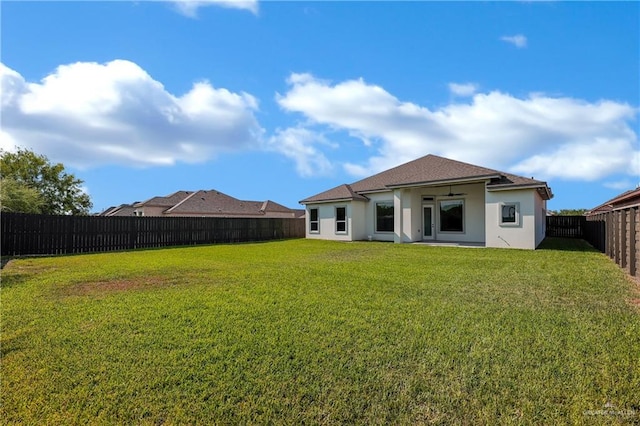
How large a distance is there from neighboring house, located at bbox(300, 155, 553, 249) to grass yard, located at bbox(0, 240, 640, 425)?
8.71 meters

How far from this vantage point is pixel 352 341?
3.51 meters

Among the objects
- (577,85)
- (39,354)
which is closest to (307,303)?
(39,354)

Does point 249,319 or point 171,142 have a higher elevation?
point 171,142

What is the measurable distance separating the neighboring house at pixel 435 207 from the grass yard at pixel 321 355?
8.71m

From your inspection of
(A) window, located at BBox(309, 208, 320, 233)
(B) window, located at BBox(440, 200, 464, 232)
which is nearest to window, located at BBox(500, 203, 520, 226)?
(B) window, located at BBox(440, 200, 464, 232)

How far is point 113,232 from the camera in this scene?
15562 mm

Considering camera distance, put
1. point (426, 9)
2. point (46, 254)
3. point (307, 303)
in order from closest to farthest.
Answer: point (307, 303), point (426, 9), point (46, 254)

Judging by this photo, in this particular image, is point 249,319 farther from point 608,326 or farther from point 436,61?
point 436,61

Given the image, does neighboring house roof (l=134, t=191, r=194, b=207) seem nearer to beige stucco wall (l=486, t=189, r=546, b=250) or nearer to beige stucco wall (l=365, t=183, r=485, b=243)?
beige stucco wall (l=365, t=183, r=485, b=243)

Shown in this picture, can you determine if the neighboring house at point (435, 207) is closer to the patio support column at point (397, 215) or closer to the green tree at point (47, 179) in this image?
the patio support column at point (397, 215)

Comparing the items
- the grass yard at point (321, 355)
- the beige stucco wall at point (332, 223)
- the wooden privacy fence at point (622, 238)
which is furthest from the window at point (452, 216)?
the grass yard at point (321, 355)

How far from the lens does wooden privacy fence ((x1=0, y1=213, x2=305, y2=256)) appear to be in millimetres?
12977

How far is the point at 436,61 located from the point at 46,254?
17179 millimetres

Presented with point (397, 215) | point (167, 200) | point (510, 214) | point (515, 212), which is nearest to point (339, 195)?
point (397, 215)
